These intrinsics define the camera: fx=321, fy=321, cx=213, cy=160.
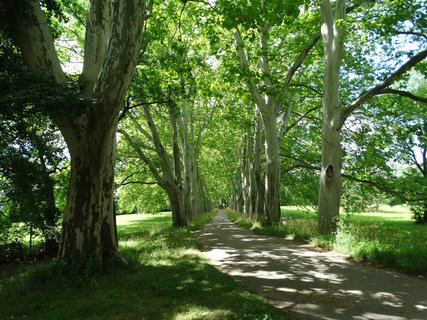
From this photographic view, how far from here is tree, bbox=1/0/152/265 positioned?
6.11 meters

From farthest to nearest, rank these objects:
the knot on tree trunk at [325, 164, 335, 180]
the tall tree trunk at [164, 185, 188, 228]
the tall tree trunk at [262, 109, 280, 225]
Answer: the tall tree trunk at [164, 185, 188, 228] → the tall tree trunk at [262, 109, 280, 225] → the knot on tree trunk at [325, 164, 335, 180]

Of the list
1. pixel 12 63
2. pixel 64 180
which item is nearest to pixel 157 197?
pixel 64 180

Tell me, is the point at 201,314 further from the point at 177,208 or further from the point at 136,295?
the point at 177,208

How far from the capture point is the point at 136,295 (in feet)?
18.3

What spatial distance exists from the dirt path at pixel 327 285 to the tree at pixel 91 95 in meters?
3.27

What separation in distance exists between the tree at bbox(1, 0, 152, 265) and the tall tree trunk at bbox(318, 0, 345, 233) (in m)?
6.69

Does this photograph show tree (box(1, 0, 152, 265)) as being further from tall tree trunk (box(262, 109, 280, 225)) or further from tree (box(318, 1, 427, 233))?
tall tree trunk (box(262, 109, 280, 225))

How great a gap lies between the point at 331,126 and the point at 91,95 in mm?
7595

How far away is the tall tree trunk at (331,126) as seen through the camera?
10484 millimetres

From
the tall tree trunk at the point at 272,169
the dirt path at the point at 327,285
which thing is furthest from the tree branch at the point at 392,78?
the dirt path at the point at 327,285

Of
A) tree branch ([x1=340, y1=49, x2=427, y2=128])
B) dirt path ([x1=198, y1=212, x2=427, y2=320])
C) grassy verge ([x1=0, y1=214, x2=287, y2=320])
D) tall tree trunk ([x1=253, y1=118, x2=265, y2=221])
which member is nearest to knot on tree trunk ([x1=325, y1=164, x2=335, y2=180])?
tree branch ([x1=340, y1=49, x2=427, y2=128])

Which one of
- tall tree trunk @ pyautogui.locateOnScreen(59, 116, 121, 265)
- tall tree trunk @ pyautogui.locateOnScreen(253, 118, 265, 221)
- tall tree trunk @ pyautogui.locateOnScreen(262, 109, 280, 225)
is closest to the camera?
tall tree trunk @ pyautogui.locateOnScreen(59, 116, 121, 265)

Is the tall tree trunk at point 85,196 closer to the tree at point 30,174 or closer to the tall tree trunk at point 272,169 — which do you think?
the tree at point 30,174

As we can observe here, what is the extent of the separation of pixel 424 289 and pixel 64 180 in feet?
39.1
